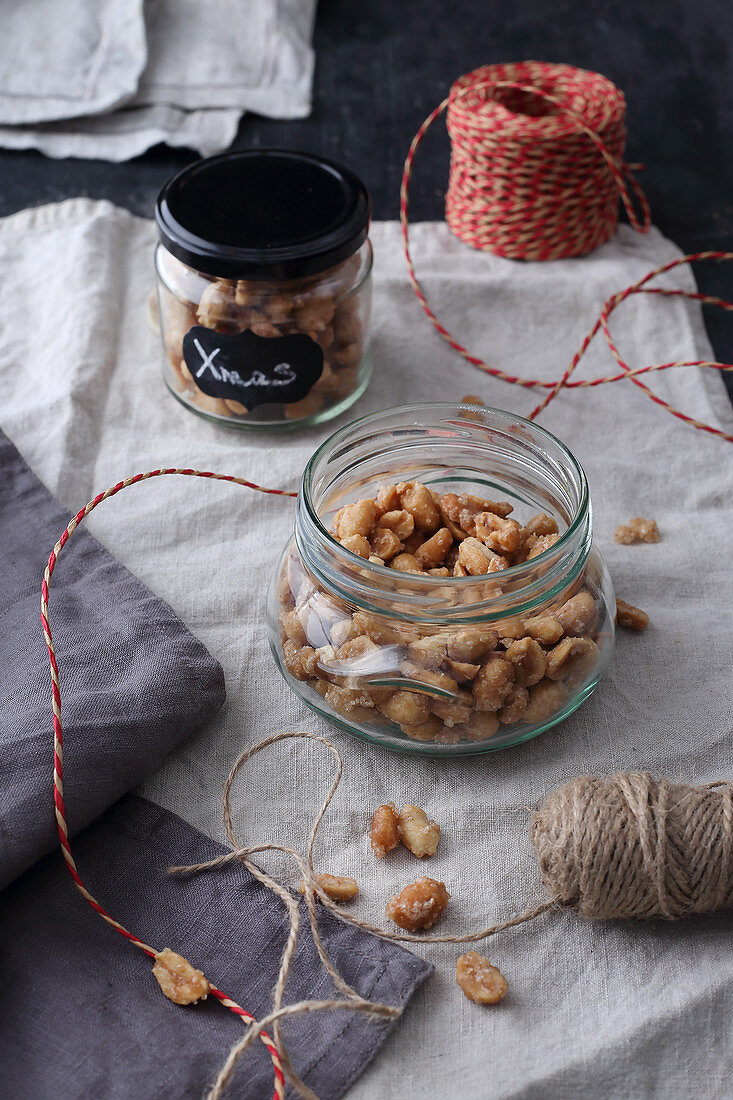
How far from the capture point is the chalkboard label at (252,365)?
3.53ft

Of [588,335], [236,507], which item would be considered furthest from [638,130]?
[236,507]

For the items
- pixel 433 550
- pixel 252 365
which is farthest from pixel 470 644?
pixel 252 365

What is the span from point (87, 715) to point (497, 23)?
1656 mm

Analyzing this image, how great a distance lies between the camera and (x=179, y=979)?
71 cm

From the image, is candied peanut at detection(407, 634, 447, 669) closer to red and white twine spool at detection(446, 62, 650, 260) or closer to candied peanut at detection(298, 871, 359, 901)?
candied peanut at detection(298, 871, 359, 901)

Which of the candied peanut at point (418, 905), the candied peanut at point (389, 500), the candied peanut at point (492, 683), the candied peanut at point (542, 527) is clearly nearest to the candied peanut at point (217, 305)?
the candied peanut at point (389, 500)

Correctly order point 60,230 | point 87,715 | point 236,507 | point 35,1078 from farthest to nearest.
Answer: point 60,230
point 236,507
point 87,715
point 35,1078

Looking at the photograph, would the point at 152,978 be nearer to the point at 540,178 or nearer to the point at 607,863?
the point at 607,863

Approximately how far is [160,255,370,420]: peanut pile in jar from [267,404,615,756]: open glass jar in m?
0.20

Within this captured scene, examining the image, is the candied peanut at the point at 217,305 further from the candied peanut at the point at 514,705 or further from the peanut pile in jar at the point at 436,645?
the candied peanut at the point at 514,705

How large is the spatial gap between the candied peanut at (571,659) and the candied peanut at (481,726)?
0.06 m

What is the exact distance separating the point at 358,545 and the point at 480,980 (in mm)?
344

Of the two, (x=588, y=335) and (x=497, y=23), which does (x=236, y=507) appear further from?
(x=497, y=23)

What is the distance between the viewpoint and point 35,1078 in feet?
2.20
